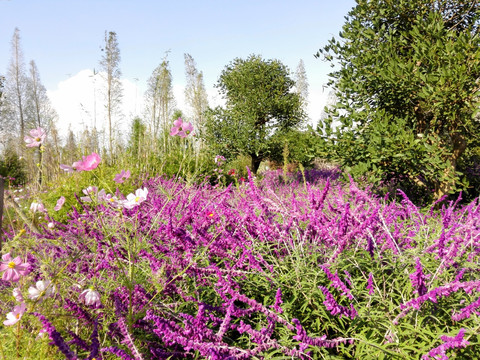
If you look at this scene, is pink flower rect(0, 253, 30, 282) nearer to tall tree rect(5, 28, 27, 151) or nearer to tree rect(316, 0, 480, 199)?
tree rect(316, 0, 480, 199)

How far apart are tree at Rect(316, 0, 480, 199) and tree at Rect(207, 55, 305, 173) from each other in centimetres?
707

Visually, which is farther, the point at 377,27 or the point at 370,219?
the point at 377,27

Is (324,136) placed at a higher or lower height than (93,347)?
higher

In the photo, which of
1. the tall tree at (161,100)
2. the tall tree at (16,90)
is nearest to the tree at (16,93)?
the tall tree at (16,90)

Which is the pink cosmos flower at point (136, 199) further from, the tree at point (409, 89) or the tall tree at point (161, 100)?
the tall tree at point (161, 100)

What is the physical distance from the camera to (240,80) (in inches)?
516

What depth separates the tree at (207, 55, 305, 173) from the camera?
39.9ft

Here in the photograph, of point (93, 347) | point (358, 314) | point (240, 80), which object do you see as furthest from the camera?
point (240, 80)

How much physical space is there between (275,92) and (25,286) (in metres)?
12.4

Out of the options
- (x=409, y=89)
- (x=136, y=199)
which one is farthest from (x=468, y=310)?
(x=409, y=89)

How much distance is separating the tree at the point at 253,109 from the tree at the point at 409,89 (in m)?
7.07

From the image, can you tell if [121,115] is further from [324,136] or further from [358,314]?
[358,314]

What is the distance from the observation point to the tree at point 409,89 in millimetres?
3943

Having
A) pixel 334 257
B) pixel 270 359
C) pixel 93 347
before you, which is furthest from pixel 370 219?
pixel 93 347
